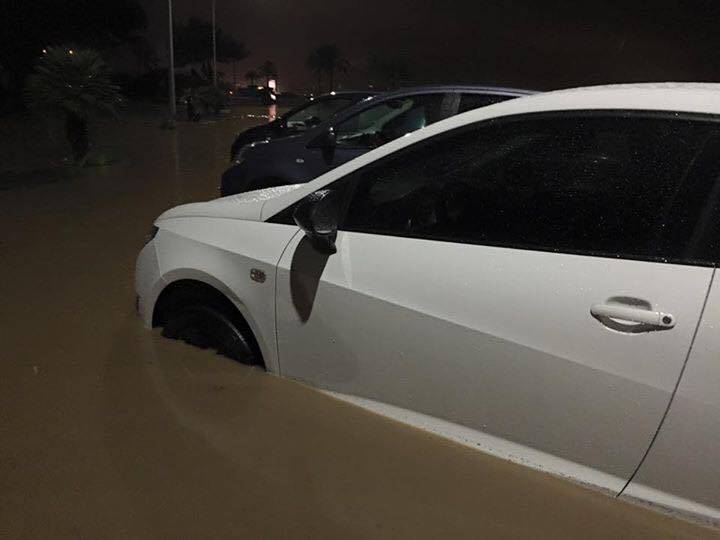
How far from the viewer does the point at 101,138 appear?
60.1 feet

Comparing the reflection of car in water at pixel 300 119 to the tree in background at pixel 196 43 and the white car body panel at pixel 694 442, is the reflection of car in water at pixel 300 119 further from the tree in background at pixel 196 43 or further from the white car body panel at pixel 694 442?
the tree in background at pixel 196 43

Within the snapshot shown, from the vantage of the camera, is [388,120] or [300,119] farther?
[300,119]

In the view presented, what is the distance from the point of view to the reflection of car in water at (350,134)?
246 inches

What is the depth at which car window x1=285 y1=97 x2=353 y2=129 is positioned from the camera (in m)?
9.39

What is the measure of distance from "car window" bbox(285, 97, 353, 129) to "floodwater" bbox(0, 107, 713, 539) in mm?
5983

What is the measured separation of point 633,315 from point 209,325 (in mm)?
2037

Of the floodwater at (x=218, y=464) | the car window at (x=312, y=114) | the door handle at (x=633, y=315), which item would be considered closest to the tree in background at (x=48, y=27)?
the car window at (x=312, y=114)

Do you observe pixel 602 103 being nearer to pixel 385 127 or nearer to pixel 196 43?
pixel 385 127

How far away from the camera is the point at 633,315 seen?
6.31ft

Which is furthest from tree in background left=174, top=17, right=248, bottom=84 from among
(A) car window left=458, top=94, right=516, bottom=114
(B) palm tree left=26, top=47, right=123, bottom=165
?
(A) car window left=458, top=94, right=516, bottom=114

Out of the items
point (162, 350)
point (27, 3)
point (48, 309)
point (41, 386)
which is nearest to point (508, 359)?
point (162, 350)

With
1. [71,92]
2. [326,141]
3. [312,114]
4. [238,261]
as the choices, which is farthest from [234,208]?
[71,92]

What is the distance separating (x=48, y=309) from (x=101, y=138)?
1524cm

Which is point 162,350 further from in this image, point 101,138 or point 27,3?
point 27,3
